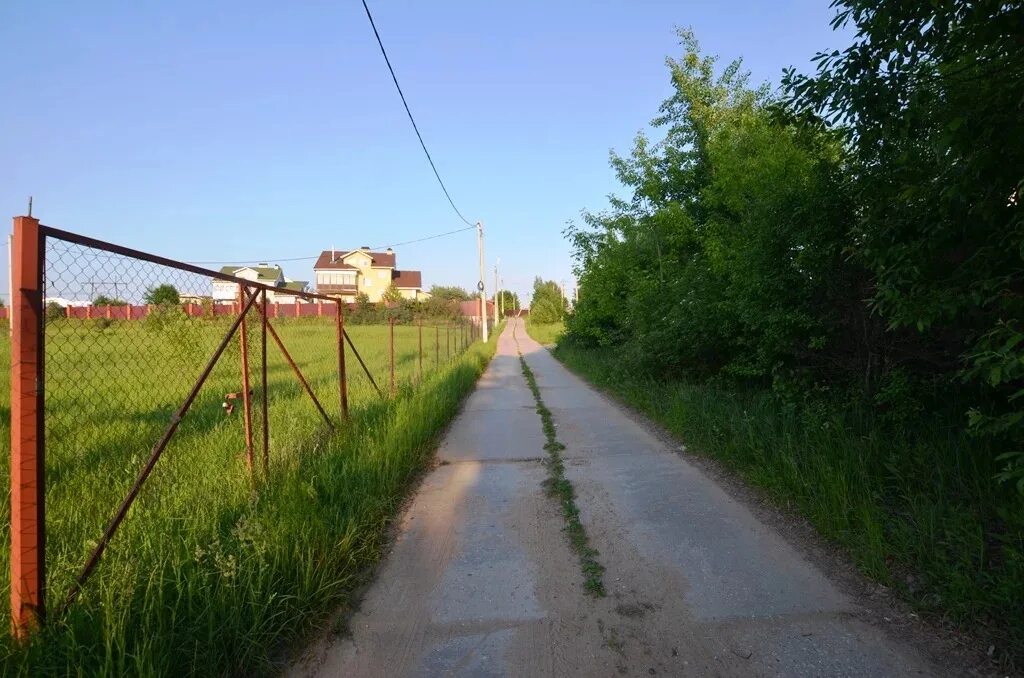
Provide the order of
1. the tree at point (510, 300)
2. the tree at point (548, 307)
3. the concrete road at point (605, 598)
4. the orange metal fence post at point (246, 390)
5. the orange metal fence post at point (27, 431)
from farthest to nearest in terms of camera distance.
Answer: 1. the tree at point (510, 300)
2. the tree at point (548, 307)
3. the orange metal fence post at point (246, 390)
4. the concrete road at point (605, 598)
5. the orange metal fence post at point (27, 431)

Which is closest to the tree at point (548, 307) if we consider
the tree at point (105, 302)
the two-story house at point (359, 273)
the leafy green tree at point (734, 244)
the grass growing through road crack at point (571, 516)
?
the two-story house at point (359, 273)

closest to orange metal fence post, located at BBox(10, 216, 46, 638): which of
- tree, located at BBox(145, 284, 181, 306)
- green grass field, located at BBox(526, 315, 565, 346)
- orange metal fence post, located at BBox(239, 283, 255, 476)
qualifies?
tree, located at BBox(145, 284, 181, 306)

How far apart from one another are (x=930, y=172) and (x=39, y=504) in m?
5.37

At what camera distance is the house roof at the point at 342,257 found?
75.9m

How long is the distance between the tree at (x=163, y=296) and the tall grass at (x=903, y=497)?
447 cm

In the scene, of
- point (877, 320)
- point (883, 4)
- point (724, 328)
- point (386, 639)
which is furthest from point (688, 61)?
point (386, 639)

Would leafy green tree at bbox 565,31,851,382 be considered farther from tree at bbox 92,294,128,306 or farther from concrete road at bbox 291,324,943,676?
tree at bbox 92,294,128,306

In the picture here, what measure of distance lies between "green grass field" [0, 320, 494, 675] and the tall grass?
122 inches

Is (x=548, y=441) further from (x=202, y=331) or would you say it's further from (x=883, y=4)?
(x=883, y=4)

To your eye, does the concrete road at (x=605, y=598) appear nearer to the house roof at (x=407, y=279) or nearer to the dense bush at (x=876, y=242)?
the dense bush at (x=876, y=242)

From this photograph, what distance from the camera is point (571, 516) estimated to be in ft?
14.5

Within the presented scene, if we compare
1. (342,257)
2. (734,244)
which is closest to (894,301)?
(734,244)

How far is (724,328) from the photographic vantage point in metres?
7.83

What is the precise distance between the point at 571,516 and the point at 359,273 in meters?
77.1
